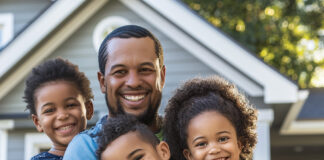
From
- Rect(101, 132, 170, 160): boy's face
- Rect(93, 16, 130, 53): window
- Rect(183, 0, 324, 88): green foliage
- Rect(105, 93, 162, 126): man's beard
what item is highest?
Rect(183, 0, 324, 88): green foliage

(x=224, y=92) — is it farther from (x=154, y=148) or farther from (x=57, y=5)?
(x=57, y=5)

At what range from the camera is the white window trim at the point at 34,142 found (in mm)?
7859

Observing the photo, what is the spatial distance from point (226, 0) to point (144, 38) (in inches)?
528

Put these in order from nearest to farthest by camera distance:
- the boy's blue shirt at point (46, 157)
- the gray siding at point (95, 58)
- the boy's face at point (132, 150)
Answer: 1. the boy's face at point (132, 150)
2. the boy's blue shirt at point (46, 157)
3. the gray siding at point (95, 58)

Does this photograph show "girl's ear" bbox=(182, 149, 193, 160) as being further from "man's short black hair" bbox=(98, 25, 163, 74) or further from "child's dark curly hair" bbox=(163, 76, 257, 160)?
"man's short black hair" bbox=(98, 25, 163, 74)

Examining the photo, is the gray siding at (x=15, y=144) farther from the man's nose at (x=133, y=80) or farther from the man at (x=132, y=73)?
the man's nose at (x=133, y=80)

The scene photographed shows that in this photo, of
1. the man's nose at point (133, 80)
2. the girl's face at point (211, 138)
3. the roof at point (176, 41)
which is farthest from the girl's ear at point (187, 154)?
the roof at point (176, 41)

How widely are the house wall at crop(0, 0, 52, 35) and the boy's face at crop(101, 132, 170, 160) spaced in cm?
755

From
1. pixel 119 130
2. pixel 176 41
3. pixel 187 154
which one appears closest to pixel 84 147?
pixel 119 130

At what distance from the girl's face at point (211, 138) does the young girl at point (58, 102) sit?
92cm

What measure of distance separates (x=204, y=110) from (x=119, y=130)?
21.6 inches

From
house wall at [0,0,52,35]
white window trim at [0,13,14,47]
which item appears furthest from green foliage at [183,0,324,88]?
white window trim at [0,13,14,47]

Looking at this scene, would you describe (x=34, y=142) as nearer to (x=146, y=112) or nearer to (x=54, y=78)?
Answer: (x=54, y=78)

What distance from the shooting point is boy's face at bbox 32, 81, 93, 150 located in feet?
11.4
